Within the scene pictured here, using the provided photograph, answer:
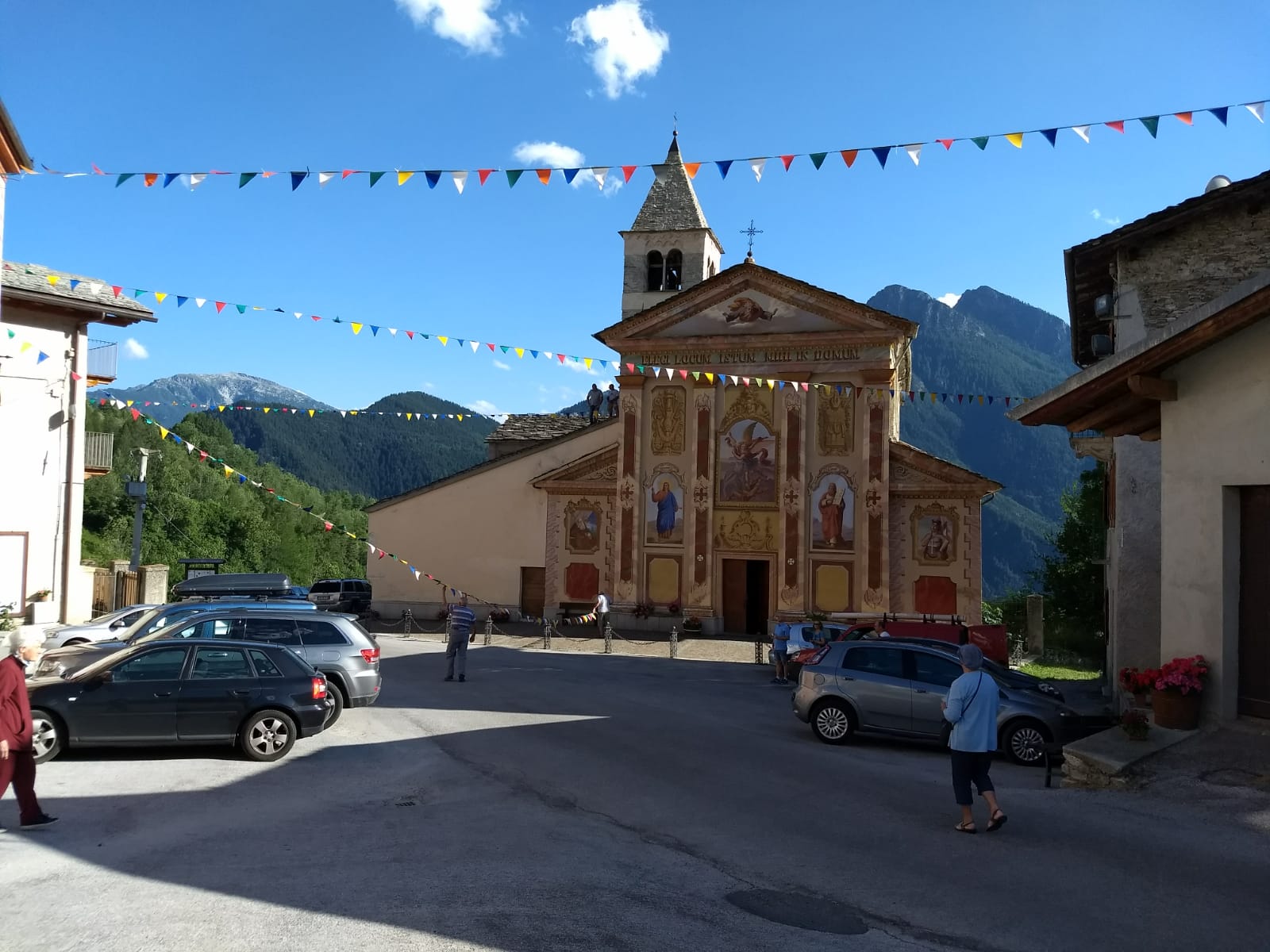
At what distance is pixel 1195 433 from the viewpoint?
10.6 m

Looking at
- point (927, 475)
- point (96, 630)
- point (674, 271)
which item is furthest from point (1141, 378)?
point (674, 271)

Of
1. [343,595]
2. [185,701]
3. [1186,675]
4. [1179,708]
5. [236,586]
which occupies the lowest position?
[343,595]

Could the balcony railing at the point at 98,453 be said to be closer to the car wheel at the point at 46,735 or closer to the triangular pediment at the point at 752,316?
the triangular pediment at the point at 752,316

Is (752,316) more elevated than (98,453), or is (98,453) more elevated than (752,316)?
(752,316)

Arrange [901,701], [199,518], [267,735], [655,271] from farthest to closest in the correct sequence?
[199,518] < [655,271] < [901,701] < [267,735]

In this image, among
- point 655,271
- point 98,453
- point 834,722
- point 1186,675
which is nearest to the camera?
point 1186,675

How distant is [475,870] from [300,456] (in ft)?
478

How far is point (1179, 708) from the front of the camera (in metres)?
10.3

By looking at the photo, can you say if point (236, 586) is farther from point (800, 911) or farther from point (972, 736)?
point (800, 911)

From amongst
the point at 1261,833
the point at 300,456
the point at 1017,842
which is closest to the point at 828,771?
the point at 1017,842

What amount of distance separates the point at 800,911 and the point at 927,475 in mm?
25336

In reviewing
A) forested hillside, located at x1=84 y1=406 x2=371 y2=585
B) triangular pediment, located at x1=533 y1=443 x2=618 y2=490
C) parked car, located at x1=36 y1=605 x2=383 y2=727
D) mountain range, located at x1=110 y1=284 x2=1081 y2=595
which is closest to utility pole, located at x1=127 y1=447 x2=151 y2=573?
triangular pediment, located at x1=533 y1=443 x2=618 y2=490

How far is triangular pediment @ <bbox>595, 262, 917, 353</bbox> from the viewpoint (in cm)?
3045

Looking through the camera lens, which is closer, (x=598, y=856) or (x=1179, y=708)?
(x=598, y=856)
